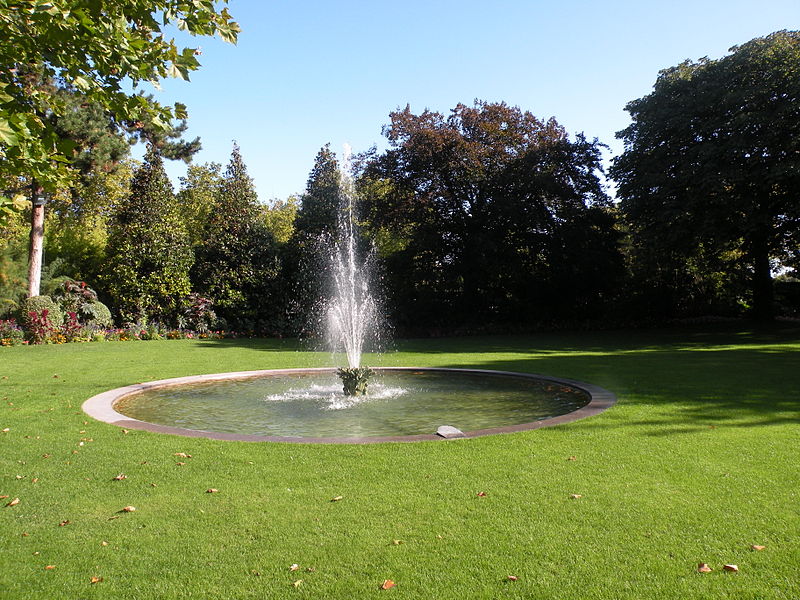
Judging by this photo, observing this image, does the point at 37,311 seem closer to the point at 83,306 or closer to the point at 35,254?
the point at 83,306

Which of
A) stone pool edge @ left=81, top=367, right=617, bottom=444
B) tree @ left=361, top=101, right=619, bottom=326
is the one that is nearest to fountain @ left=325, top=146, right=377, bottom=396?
tree @ left=361, top=101, right=619, bottom=326

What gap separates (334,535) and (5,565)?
181 centimetres

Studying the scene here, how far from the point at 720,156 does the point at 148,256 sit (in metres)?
19.9

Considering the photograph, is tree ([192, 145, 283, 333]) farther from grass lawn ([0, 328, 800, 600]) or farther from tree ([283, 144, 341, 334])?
grass lawn ([0, 328, 800, 600])

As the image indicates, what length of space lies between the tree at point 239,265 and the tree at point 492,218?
494 centimetres

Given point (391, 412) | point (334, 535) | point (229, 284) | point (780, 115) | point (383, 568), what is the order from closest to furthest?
1. point (383, 568)
2. point (334, 535)
3. point (391, 412)
4. point (780, 115)
5. point (229, 284)

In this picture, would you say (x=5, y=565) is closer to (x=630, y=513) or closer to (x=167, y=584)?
(x=167, y=584)

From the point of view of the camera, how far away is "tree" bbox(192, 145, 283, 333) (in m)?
22.6

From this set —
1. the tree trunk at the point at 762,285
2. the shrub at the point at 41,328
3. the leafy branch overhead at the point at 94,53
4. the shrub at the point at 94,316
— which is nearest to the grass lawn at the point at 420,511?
the leafy branch overhead at the point at 94,53

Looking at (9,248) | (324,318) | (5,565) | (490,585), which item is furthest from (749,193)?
(9,248)

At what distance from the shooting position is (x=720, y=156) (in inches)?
733

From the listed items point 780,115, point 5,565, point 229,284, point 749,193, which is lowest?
point 5,565

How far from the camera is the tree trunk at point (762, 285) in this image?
21.7 meters

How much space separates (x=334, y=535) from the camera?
137 inches
